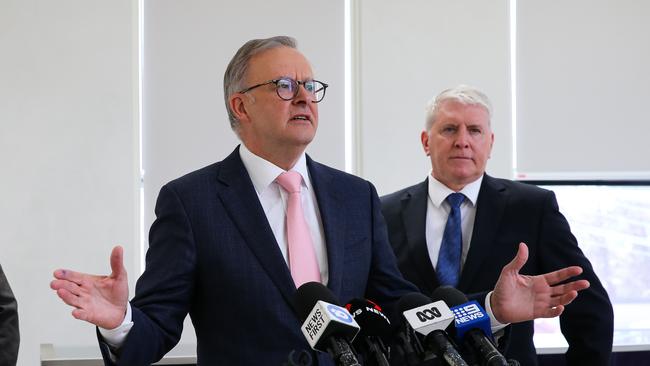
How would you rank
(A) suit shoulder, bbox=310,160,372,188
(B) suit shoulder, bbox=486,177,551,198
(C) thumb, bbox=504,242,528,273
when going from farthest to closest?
(B) suit shoulder, bbox=486,177,551,198 → (A) suit shoulder, bbox=310,160,372,188 → (C) thumb, bbox=504,242,528,273

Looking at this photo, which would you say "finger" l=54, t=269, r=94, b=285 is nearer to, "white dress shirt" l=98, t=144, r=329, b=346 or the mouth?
"white dress shirt" l=98, t=144, r=329, b=346

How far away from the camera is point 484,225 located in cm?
317

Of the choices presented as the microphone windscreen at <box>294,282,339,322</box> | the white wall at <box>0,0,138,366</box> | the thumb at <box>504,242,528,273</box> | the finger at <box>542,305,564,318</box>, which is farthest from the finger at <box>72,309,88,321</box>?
the white wall at <box>0,0,138,366</box>

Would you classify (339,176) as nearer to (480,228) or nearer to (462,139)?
(480,228)

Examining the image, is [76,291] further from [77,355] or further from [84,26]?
[84,26]

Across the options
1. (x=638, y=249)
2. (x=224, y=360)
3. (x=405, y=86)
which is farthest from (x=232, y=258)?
(x=638, y=249)

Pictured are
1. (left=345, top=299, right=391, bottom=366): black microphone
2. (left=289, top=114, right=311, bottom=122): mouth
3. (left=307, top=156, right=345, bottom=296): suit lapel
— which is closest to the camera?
(left=345, top=299, right=391, bottom=366): black microphone

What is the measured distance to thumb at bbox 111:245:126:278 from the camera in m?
1.91

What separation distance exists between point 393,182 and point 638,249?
1770 mm

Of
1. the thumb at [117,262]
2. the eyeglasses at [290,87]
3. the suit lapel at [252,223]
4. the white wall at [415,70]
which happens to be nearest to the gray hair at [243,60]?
the eyeglasses at [290,87]

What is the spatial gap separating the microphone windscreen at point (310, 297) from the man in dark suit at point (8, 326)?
1.27m

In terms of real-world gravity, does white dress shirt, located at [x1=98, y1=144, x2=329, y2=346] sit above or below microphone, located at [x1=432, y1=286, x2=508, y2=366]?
above

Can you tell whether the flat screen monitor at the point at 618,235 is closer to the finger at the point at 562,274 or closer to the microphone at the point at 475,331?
the finger at the point at 562,274

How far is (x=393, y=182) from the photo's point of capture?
5.68m
